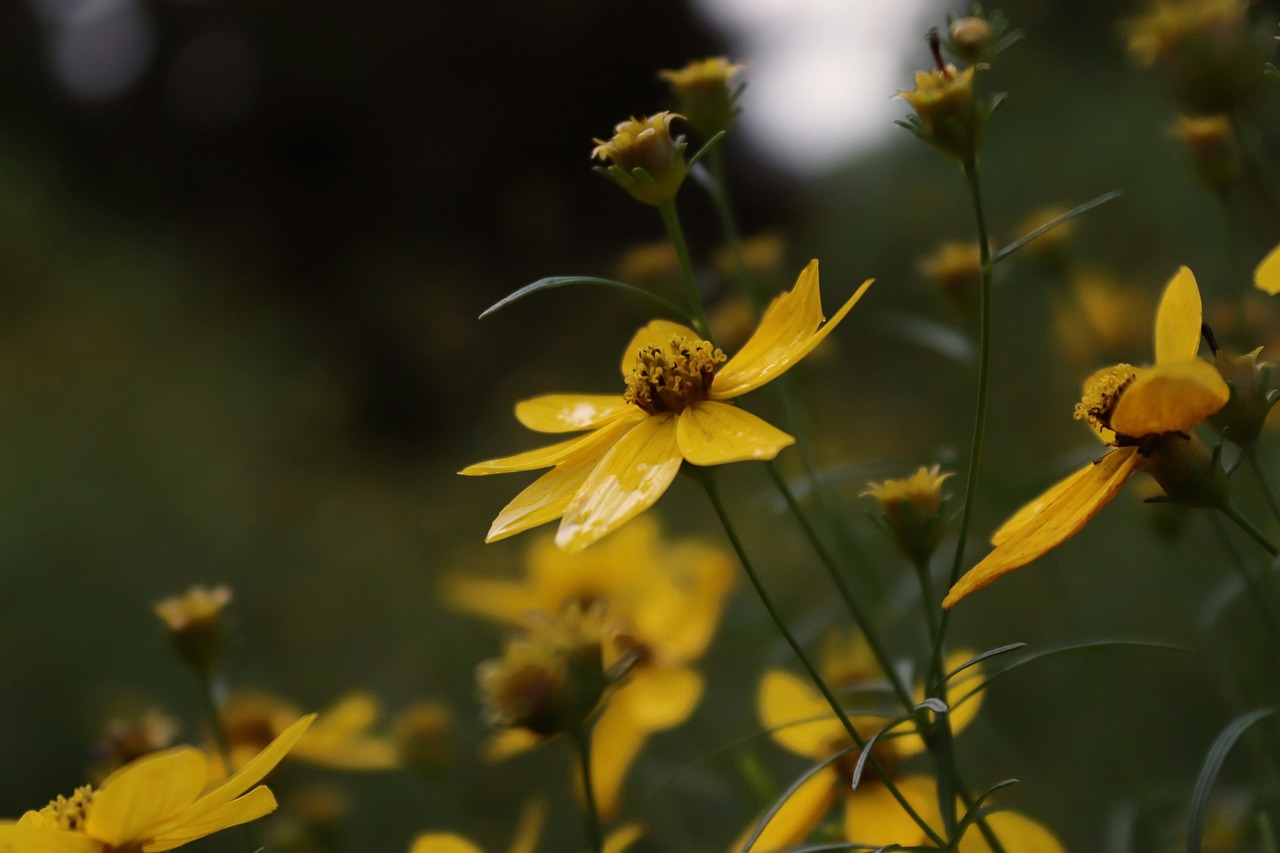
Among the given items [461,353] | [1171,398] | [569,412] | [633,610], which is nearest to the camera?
[1171,398]

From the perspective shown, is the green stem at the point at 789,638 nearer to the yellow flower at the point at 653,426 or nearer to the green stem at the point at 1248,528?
the yellow flower at the point at 653,426

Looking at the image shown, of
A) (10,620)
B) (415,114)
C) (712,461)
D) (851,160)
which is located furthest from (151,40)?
(712,461)

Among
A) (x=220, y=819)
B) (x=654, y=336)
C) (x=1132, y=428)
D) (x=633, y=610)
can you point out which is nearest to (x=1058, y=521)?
(x=1132, y=428)

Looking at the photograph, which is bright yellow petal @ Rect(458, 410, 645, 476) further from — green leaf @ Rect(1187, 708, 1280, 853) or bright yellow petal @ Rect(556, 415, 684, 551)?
green leaf @ Rect(1187, 708, 1280, 853)

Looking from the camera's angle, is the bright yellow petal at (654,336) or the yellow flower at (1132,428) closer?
the yellow flower at (1132,428)

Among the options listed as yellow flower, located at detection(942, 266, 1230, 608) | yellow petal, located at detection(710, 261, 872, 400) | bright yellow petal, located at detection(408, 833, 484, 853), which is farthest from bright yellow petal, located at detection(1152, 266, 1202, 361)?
bright yellow petal, located at detection(408, 833, 484, 853)

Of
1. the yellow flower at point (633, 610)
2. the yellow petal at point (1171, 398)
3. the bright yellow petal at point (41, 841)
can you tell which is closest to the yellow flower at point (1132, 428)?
the yellow petal at point (1171, 398)

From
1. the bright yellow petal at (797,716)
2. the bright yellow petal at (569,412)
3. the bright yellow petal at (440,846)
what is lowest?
the bright yellow petal at (797,716)

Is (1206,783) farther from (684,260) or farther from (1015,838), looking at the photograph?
(684,260)
